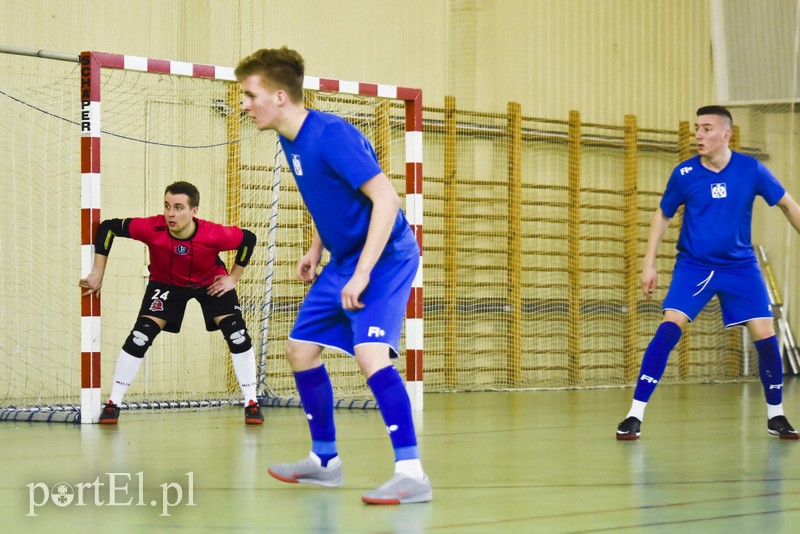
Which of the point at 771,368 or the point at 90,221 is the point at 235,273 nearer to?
the point at 90,221

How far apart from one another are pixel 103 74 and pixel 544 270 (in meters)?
4.90

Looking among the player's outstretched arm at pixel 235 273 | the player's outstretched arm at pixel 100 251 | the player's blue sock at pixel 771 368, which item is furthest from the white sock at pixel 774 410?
the player's outstretched arm at pixel 100 251

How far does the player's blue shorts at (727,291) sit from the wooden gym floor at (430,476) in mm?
712

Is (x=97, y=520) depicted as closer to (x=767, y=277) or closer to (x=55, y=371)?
(x=55, y=371)

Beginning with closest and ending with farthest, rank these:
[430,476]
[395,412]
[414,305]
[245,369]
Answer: [395,412] → [430,476] → [245,369] → [414,305]

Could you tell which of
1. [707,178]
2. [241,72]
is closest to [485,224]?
[707,178]

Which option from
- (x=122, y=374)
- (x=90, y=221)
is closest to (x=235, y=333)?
(x=122, y=374)

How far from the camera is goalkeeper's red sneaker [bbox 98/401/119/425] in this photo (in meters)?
6.95

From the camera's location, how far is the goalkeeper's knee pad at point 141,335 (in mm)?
7090

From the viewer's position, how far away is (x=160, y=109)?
9.37 meters

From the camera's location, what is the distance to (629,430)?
620cm

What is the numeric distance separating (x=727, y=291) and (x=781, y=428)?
82cm

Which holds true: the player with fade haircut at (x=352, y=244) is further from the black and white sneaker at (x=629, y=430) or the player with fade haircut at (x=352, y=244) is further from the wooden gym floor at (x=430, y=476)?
the black and white sneaker at (x=629, y=430)

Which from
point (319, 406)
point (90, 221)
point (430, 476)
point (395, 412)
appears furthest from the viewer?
point (90, 221)
